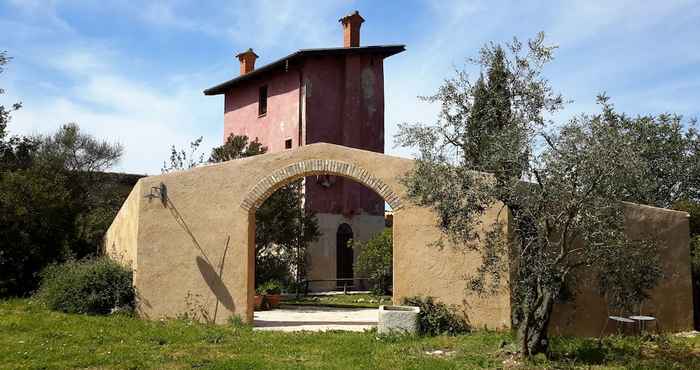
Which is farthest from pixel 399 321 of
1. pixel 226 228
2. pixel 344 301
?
pixel 344 301

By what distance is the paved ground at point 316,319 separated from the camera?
39.5ft

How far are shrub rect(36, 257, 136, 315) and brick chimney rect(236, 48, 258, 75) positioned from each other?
17639 millimetres

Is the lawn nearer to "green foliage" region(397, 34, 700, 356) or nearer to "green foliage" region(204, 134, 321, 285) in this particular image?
"green foliage" region(397, 34, 700, 356)

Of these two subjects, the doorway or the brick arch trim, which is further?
the doorway

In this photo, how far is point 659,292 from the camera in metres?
12.2

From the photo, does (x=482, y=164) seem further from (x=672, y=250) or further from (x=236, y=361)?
(x=672, y=250)

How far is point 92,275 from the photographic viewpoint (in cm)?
1272

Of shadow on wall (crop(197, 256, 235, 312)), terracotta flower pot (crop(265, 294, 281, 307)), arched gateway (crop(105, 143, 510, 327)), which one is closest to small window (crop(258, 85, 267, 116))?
terracotta flower pot (crop(265, 294, 281, 307))

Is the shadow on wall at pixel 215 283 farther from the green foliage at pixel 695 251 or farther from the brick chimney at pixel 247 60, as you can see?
the brick chimney at pixel 247 60

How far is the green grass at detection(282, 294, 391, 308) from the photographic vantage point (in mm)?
17816

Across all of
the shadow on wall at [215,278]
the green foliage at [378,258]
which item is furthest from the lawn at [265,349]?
the green foliage at [378,258]

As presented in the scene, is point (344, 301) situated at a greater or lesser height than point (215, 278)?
lesser

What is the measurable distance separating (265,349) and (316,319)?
415cm

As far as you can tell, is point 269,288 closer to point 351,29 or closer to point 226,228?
point 226,228
